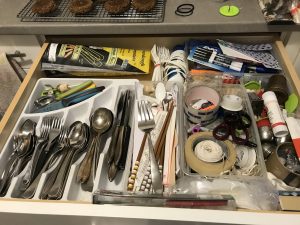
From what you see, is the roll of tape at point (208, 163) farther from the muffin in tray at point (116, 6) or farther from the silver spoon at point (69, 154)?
the muffin in tray at point (116, 6)

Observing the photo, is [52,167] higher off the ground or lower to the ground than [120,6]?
lower

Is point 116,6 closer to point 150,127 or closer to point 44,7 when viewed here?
point 44,7

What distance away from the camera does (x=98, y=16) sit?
2.63 ft

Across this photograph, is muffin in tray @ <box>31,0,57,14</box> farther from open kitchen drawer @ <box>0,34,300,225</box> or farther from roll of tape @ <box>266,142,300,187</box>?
roll of tape @ <box>266,142,300,187</box>

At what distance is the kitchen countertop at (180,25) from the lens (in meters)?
0.76

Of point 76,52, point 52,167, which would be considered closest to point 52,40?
point 76,52

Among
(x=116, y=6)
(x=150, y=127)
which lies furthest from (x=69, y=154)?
(x=116, y=6)

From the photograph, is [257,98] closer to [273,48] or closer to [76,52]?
[273,48]

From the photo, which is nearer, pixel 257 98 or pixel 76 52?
pixel 257 98

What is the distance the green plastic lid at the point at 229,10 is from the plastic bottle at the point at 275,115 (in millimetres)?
259

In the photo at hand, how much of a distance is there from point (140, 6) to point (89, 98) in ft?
1.02

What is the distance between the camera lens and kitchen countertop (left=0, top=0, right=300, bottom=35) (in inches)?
29.8

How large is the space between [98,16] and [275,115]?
57 centimetres

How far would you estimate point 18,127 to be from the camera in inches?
26.9
